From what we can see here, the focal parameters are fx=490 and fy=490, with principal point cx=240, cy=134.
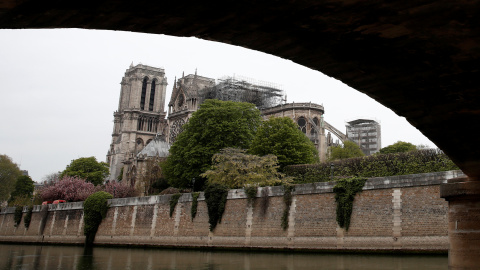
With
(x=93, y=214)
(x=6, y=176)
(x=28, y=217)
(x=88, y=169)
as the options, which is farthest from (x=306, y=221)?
(x=88, y=169)

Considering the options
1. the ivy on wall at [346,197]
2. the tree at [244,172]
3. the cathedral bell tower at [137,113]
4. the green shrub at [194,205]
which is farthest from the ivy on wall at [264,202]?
the cathedral bell tower at [137,113]

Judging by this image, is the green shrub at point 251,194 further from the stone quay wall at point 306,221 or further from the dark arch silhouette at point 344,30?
the dark arch silhouette at point 344,30

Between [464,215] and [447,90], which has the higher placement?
[447,90]

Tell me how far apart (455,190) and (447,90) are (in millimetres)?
4125

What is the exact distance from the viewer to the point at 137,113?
93.1m

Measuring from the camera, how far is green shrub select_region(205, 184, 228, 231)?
27.9 metres

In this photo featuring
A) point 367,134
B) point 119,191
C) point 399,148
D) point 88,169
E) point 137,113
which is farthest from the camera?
point 137,113

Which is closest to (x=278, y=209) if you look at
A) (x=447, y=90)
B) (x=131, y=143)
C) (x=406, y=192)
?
(x=406, y=192)

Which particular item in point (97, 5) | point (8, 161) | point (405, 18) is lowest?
point (97, 5)

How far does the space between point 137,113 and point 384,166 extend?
7147cm

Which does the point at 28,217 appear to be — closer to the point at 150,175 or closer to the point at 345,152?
the point at 150,175

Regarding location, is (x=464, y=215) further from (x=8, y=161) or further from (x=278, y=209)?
(x=8, y=161)

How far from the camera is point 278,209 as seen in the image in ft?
82.5

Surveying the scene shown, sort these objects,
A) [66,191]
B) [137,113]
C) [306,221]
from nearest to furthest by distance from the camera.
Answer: [306,221] < [66,191] < [137,113]
